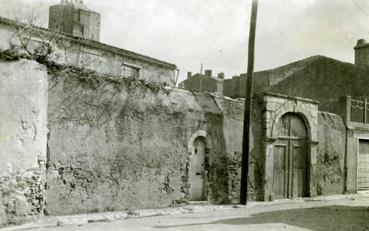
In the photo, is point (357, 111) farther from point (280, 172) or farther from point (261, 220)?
point (261, 220)

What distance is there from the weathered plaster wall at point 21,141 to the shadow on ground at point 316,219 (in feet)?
9.52

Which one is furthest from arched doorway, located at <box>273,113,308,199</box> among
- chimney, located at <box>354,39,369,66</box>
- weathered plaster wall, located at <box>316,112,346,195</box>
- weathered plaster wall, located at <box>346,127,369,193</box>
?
chimney, located at <box>354,39,369,66</box>

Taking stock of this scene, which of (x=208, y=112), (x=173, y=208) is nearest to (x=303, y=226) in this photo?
(x=173, y=208)

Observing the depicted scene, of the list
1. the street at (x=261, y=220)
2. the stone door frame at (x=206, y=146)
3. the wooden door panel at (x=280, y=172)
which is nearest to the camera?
the street at (x=261, y=220)

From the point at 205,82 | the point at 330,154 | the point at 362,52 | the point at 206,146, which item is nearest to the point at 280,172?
the point at 330,154

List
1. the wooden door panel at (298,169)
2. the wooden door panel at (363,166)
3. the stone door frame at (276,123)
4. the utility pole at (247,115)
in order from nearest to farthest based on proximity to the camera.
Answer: the utility pole at (247,115), the stone door frame at (276,123), the wooden door panel at (298,169), the wooden door panel at (363,166)

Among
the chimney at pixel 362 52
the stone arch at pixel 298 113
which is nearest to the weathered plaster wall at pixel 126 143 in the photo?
the stone arch at pixel 298 113

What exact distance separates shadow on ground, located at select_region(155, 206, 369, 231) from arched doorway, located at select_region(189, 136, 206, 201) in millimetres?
2166

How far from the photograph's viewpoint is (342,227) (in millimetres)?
9773

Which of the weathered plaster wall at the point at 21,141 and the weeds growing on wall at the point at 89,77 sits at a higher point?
the weeds growing on wall at the point at 89,77

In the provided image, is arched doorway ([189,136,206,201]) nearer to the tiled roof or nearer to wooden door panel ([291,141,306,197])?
wooden door panel ([291,141,306,197])

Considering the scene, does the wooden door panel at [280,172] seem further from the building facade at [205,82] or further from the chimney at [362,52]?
the building facade at [205,82]

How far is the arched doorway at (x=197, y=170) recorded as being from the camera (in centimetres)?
1275

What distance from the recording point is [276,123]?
14.8m
